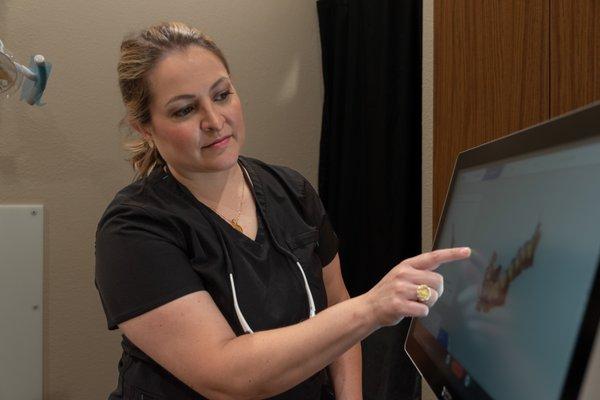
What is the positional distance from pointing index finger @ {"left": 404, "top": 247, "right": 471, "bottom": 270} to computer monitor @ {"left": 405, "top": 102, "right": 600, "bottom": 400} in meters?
0.04

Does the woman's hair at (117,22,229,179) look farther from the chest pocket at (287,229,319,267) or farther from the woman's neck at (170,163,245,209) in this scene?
the chest pocket at (287,229,319,267)

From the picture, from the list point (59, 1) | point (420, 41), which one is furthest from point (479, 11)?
point (59, 1)

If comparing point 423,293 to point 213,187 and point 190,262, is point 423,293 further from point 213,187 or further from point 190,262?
point 213,187

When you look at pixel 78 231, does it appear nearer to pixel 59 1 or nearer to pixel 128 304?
pixel 59 1

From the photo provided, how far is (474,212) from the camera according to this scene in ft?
2.66

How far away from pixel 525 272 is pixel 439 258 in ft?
0.38

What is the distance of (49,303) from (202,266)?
3.86 ft

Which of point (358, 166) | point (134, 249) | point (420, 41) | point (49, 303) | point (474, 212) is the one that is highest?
point (420, 41)

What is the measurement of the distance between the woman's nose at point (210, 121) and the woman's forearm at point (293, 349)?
411 millimetres

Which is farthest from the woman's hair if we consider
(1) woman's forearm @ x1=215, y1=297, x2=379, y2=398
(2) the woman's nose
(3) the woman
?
(1) woman's forearm @ x1=215, y1=297, x2=379, y2=398

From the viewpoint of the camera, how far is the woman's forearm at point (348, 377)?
1293 mm

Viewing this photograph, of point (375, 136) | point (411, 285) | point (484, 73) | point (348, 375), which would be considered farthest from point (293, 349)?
point (375, 136)

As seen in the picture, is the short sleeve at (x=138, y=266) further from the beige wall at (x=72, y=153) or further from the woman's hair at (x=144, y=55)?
the beige wall at (x=72, y=153)

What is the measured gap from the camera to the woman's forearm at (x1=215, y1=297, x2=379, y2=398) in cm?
79
